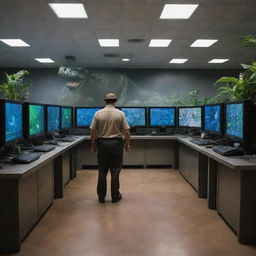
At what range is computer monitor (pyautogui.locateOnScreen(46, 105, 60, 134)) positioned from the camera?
4.24 metres

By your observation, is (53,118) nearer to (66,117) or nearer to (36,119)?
(36,119)

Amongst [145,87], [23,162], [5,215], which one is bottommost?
[5,215]

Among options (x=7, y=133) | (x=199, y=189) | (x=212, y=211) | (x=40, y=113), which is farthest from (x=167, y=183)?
(x=7, y=133)

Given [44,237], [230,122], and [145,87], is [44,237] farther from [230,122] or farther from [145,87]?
[145,87]

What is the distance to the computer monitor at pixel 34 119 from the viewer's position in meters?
3.29

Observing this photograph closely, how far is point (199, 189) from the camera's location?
423 centimetres

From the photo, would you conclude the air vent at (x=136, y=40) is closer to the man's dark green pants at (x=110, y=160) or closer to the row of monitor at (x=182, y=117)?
the row of monitor at (x=182, y=117)

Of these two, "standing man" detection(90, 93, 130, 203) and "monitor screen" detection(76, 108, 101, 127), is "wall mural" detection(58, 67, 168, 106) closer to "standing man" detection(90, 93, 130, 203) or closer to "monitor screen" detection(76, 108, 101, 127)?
"monitor screen" detection(76, 108, 101, 127)

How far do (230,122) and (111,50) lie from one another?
4435 mm

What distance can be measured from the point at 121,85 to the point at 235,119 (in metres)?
6.54

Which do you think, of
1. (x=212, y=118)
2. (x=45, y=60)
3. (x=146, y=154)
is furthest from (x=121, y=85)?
(x=212, y=118)

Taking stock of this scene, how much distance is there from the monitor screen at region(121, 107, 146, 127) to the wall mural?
3.18 m

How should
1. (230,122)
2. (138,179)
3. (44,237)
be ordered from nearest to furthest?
(44,237)
(230,122)
(138,179)

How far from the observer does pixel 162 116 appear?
20.9 feet
